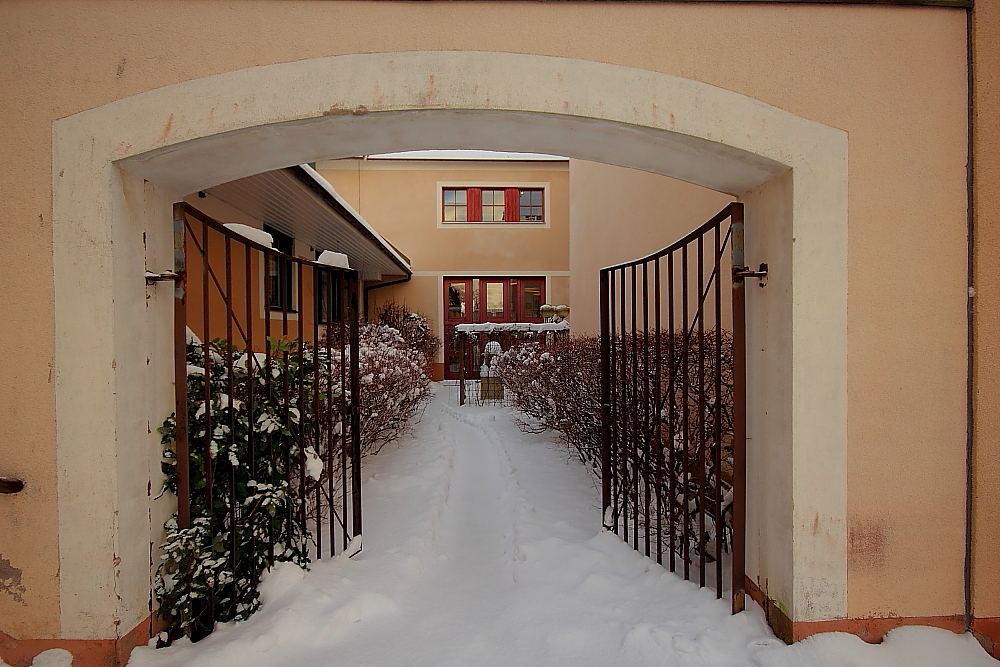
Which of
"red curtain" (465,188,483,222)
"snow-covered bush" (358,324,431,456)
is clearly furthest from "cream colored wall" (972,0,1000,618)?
"red curtain" (465,188,483,222)

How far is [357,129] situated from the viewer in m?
2.55

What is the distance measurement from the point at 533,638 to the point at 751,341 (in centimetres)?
183

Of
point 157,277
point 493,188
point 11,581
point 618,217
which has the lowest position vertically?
point 11,581

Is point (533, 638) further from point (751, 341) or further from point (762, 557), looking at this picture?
point (751, 341)

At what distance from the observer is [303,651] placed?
255 cm

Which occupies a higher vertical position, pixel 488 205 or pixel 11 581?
pixel 488 205

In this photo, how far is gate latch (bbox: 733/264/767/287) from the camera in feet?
8.52

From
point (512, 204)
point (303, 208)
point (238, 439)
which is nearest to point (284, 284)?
point (238, 439)

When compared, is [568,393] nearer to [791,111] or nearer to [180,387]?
[791,111]

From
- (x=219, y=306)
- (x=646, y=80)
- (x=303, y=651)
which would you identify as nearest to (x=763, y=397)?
(x=646, y=80)

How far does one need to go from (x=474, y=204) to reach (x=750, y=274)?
13.4 metres

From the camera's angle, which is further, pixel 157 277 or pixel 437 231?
pixel 437 231

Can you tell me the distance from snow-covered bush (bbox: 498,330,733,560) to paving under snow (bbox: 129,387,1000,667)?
1.38 feet

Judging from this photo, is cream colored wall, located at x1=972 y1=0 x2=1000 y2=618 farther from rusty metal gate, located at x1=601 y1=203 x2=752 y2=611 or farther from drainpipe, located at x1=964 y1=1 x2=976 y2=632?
rusty metal gate, located at x1=601 y1=203 x2=752 y2=611
